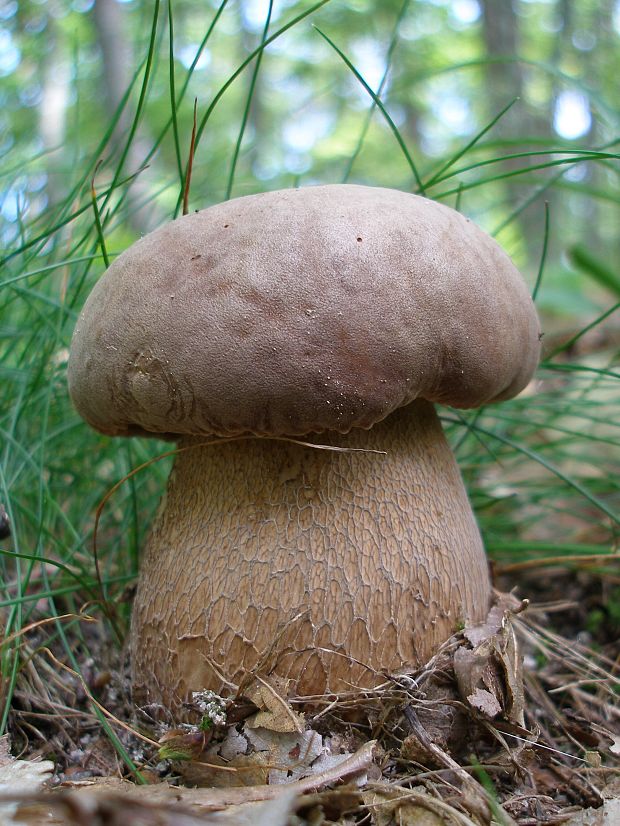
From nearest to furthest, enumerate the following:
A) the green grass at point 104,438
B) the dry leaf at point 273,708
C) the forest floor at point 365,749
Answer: the forest floor at point 365,749 → the dry leaf at point 273,708 → the green grass at point 104,438

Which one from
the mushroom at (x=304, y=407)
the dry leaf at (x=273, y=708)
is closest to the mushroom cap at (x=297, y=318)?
the mushroom at (x=304, y=407)

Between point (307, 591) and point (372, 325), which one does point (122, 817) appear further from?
point (372, 325)

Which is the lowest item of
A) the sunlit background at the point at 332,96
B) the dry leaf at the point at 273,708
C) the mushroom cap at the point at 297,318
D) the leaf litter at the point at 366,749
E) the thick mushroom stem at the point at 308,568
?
the leaf litter at the point at 366,749

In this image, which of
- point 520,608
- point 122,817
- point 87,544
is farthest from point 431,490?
point 87,544

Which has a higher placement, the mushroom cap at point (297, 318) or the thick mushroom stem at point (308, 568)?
the mushroom cap at point (297, 318)

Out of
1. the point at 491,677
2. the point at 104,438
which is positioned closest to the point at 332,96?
the point at 104,438

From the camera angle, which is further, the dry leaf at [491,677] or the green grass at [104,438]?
the green grass at [104,438]

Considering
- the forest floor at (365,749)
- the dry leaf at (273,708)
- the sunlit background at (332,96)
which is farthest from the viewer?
the sunlit background at (332,96)

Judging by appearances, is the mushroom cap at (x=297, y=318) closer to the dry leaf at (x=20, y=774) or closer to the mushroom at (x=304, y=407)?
the mushroom at (x=304, y=407)
